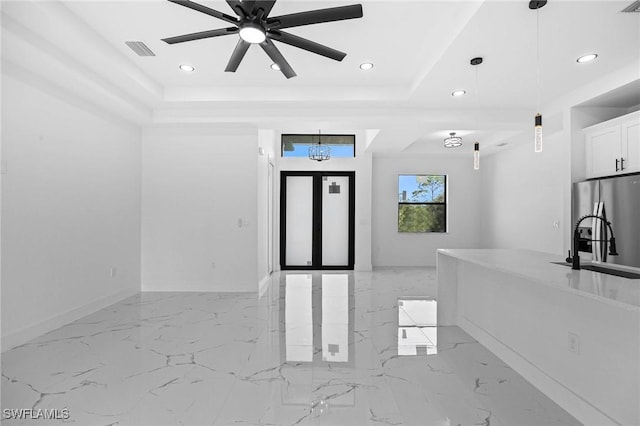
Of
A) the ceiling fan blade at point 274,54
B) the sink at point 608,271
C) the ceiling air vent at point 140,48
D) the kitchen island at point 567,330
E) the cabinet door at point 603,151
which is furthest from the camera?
the cabinet door at point 603,151

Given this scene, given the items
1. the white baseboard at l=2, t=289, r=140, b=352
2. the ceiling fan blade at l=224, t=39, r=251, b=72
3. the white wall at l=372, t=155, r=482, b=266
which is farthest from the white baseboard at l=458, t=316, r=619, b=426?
the white wall at l=372, t=155, r=482, b=266

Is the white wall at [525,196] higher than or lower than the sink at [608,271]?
higher

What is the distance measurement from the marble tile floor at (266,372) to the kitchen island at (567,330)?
0.47 feet

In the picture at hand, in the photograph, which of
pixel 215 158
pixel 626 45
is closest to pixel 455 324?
pixel 626 45

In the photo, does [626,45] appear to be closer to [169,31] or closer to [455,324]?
[455,324]

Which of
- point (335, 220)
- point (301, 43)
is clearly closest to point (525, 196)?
point (335, 220)

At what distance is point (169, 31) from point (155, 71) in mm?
1058

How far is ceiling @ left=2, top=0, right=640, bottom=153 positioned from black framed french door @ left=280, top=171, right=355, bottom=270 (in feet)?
8.13

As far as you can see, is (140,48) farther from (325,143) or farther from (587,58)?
(325,143)

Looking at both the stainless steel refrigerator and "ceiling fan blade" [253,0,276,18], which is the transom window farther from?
"ceiling fan blade" [253,0,276,18]

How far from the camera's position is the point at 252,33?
8.18ft

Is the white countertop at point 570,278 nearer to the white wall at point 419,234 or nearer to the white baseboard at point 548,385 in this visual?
the white baseboard at point 548,385

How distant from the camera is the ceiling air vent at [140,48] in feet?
11.2

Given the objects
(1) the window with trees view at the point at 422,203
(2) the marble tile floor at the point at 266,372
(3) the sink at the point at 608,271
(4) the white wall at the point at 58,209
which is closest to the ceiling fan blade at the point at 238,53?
(4) the white wall at the point at 58,209
